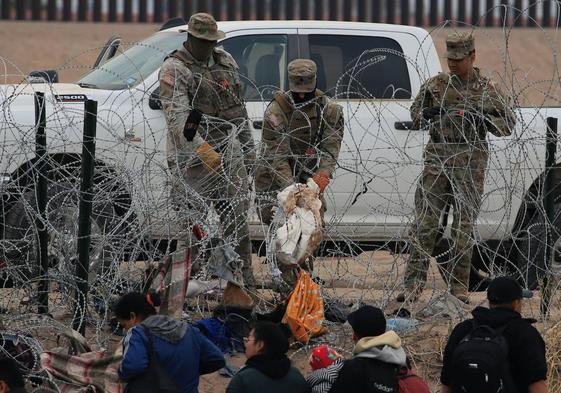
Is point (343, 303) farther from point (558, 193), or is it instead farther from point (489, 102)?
point (558, 193)

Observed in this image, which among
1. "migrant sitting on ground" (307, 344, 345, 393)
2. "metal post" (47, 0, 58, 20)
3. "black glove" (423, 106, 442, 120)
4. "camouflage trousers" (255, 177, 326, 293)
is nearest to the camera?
"migrant sitting on ground" (307, 344, 345, 393)

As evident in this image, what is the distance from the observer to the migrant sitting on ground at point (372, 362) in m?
6.57

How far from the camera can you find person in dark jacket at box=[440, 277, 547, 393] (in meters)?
6.78

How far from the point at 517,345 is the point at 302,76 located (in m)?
2.69

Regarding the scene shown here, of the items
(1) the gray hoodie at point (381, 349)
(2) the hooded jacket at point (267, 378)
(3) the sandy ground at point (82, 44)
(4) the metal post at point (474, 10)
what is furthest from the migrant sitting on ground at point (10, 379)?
(4) the metal post at point (474, 10)

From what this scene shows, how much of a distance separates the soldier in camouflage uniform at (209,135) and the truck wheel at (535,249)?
5.28 feet

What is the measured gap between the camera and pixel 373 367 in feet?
21.7

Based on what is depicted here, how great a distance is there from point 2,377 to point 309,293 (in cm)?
208

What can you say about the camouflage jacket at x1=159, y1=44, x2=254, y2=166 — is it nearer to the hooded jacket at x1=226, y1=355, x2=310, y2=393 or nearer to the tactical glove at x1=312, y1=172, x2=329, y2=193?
the tactical glove at x1=312, y1=172, x2=329, y2=193

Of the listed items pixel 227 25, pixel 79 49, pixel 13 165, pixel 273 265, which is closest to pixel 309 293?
pixel 273 265

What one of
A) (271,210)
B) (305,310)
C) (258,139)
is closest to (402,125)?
(258,139)

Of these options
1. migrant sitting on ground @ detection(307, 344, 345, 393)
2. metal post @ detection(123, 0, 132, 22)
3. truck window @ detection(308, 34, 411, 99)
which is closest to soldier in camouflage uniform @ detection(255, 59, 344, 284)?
truck window @ detection(308, 34, 411, 99)

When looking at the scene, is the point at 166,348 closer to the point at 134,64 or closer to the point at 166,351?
the point at 166,351

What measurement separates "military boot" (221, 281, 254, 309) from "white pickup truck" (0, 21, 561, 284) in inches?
25.3
